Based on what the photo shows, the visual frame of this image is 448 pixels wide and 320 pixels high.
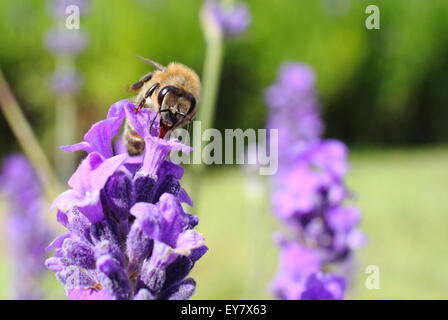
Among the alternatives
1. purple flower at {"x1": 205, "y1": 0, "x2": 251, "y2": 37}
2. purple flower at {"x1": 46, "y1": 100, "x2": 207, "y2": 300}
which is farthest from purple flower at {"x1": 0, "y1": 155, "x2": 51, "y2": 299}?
purple flower at {"x1": 46, "y1": 100, "x2": 207, "y2": 300}

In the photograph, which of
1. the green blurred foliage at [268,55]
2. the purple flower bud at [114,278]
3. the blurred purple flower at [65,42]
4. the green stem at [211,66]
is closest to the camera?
the purple flower bud at [114,278]

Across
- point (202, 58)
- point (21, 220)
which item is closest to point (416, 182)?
point (202, 58)

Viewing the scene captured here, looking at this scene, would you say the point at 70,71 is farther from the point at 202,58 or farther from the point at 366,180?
the point at 366,180

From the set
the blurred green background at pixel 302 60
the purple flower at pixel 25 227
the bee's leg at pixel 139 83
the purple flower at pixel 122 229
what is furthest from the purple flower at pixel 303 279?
the blurred green background at pixel 302 60

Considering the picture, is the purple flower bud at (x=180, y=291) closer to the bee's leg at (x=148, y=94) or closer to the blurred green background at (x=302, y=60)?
the bee's leg at (x=148, y=94)

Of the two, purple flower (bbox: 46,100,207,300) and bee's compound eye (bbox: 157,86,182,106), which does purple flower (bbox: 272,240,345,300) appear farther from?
bee's compound eye (bbox: 157,86,182,106)

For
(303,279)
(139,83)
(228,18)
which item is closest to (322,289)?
(303,279)
